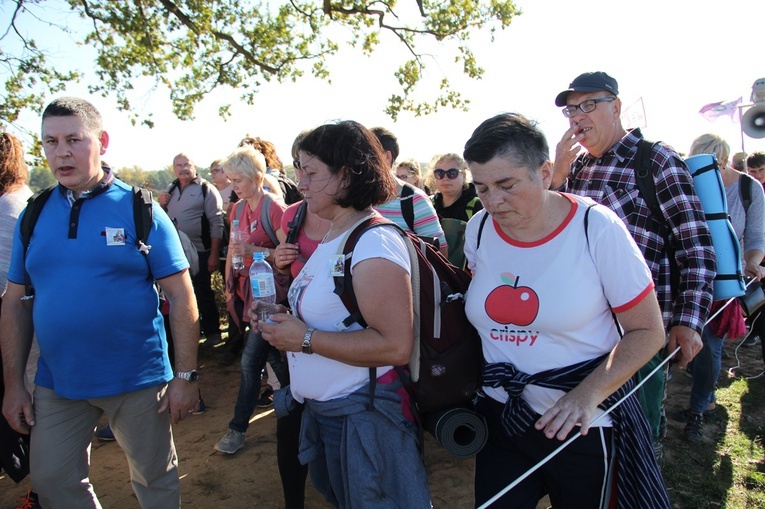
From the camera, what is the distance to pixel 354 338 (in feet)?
5.97

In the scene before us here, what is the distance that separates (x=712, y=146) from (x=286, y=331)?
3841 millimetres

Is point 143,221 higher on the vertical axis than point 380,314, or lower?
higher

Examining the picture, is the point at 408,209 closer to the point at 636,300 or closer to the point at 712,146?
the point at 636,300

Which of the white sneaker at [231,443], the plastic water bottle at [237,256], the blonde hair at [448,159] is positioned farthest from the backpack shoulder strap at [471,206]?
the white sneaker at [231,443]

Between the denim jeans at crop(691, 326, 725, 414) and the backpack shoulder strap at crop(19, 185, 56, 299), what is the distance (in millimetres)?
4570

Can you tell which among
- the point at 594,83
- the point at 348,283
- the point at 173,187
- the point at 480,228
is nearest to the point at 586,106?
the point at 594,83

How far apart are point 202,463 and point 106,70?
43.6ft

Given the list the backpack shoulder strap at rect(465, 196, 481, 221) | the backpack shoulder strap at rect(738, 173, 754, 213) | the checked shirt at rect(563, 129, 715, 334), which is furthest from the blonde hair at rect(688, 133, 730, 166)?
the checked shirt at rect(563, 129, 715, 334)

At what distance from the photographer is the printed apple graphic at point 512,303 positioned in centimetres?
180

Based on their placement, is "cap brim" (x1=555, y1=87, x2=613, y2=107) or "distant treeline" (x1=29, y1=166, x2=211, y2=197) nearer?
"cap brim" (x1=555, y1=87, x2=613, y2=107)

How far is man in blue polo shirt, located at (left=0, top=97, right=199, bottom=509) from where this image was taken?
7.67ft

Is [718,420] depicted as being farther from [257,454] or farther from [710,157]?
[257,454]

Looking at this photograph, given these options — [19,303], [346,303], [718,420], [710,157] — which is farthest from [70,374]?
[718,420]

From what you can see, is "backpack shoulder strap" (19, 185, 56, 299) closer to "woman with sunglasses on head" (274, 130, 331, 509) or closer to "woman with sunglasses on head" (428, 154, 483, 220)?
"woman with sunglasses on head" (274, 130, 331, 509)
